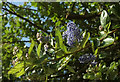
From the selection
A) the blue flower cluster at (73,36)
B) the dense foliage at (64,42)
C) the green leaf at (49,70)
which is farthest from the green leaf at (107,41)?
the green leaf at (49,70)

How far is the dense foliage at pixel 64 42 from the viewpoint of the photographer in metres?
0.69

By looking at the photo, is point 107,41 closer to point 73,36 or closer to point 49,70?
point 73,36

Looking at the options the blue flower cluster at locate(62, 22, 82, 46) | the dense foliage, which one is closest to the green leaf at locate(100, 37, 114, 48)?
the dense foliage

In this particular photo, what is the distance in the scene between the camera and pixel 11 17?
236 cm

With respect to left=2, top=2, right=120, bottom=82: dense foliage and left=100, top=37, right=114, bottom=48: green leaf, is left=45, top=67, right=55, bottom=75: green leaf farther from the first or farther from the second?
left=100, top=37, right=114, bottom=48: green leaf

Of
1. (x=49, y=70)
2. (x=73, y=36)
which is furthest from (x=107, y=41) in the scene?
(x=49, y=70)

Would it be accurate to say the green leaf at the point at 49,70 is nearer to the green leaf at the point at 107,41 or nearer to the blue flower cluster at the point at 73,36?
the blue flower cluster at the point at 73,36

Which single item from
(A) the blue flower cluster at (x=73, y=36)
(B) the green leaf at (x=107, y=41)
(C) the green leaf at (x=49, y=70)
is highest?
(A) the blue flower cluster at (x=73, y=36)

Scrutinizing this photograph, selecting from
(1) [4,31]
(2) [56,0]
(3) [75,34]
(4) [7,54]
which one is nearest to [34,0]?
(2) [56,0]

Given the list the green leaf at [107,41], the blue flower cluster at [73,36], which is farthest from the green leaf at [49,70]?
the green leaf at [107,41]

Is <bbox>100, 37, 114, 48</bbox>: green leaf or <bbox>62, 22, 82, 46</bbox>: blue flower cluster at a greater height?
<bbox>62, 22, 82, 46</bbox>: blue flower cluster

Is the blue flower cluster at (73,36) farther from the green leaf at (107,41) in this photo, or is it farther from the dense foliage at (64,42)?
the green leaf at (107,41)

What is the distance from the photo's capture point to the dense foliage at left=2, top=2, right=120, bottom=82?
69 centimetres

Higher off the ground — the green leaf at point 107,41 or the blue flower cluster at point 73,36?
the blue flower cluster at point 73,36
